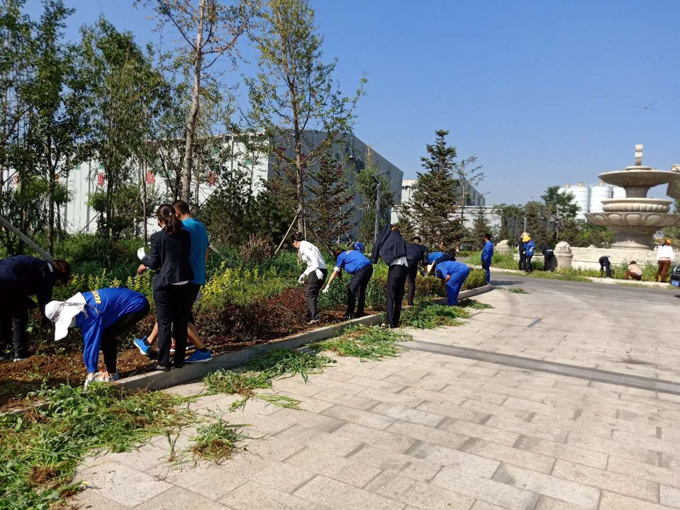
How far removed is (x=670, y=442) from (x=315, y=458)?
303cm

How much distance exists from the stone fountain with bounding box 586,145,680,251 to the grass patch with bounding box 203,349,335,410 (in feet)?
74.5

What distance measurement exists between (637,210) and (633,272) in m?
4.23

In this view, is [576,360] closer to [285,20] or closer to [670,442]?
[670,442]

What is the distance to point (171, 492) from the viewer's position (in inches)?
118

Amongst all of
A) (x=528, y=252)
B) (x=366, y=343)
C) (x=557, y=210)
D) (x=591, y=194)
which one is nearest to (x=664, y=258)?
(x=528, y=252)

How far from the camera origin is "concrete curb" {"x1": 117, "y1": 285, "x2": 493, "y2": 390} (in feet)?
15.4

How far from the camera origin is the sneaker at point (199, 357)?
17.2 ft

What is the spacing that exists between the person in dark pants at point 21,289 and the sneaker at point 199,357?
5.12 ft

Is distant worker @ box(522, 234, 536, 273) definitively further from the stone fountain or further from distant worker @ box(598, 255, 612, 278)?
the stone fountain

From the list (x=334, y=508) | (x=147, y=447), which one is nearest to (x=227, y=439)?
(x=147, y=447)

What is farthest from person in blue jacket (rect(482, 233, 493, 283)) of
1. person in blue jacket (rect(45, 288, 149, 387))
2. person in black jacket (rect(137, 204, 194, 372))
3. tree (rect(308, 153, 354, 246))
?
person in blue jacket (rect(45, 288, 149, 387))

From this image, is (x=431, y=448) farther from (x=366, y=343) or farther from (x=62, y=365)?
(x=62, y=365)

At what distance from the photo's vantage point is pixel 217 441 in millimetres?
3617

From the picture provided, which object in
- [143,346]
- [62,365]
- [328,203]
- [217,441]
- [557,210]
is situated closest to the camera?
[217,441]
